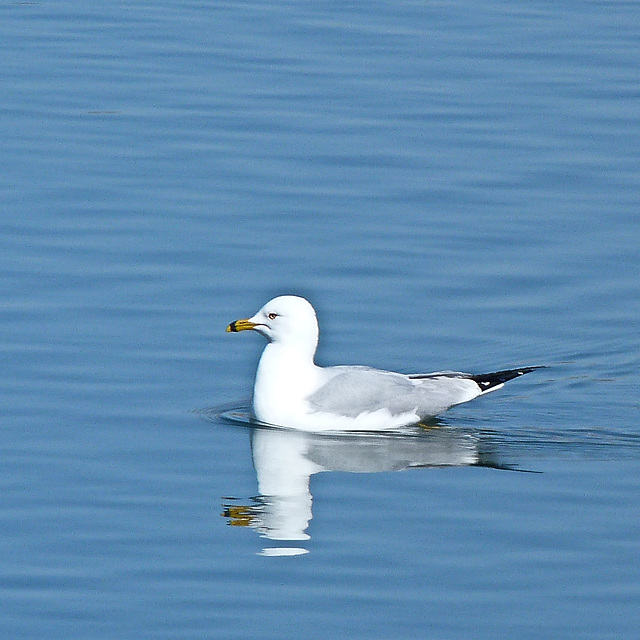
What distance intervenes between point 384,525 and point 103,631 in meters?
1.96

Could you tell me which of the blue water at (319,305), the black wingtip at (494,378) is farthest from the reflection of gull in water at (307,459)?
the black wingtip at (494,378)

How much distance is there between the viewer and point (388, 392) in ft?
36.8

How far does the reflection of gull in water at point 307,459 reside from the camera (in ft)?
30.7

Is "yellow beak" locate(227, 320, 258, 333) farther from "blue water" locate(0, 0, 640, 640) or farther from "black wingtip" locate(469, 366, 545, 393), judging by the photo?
"black wingtip" locate(469, 366, 545, 393)

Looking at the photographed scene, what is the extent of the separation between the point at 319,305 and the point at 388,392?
6.43 ft

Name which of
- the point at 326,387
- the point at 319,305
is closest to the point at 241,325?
the point at 326,387

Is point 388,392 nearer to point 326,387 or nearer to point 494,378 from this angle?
point 326,387

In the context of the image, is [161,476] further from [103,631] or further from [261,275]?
[261,275]

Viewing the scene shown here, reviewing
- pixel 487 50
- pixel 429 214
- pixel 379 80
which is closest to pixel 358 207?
pixel 429 214

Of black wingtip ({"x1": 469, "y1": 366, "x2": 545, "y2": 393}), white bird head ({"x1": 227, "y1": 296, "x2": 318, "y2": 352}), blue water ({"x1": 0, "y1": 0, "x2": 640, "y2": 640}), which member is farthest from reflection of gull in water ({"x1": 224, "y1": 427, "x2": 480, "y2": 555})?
white bird head ({"x1": 227, "y1": 296, "x2": 318, "y2": 352})

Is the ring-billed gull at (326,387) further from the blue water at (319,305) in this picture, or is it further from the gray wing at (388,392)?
the blue water at (319,305)

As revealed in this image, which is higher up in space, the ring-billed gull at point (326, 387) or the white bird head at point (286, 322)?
the white bird head at point (286, 322)

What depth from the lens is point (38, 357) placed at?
38.3 ft

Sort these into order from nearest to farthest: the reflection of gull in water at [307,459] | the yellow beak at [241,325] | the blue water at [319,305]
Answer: the blue water at [319,305] → the reflection of gull in water at [307,459] → the yellow beak at [241,325]
